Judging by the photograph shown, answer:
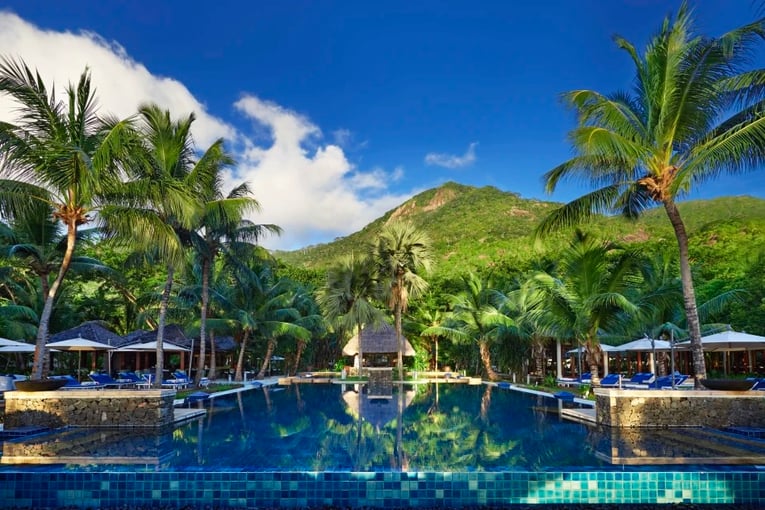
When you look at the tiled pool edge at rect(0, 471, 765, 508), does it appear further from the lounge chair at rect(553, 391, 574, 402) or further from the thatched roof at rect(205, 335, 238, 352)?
the thatched roof at rect(205, 335, 238, 352)

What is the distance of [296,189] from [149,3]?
13.1 m

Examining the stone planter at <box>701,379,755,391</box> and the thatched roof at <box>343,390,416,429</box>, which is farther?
the thatched roof at <box>343,390,416,429</box>

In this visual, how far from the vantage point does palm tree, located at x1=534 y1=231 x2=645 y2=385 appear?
1433 centimetres

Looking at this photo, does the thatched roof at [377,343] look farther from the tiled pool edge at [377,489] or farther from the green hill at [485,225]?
the tiled pool edge at [377,489]

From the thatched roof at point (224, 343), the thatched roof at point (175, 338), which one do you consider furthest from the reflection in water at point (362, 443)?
the thatched roof at point (224, 343)

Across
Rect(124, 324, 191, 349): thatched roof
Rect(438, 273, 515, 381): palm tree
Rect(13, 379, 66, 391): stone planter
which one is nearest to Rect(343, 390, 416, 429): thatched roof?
Rect(13, 379, 66, 391): stone planter

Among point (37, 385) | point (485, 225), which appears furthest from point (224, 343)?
point (485, 225)

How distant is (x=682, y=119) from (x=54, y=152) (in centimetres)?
1153

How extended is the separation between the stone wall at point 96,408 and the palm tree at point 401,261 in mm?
14563

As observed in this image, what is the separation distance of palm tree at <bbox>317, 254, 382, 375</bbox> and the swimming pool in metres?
14.3

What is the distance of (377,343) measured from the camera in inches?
1132

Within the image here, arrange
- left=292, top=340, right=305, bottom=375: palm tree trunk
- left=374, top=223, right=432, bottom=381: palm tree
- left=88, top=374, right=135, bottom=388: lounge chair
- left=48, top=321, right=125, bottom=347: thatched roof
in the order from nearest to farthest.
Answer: left=88, top=374, right=135, bottom=388: lounge chair → left=48, top=321, right=125, bottom=347: thatched roof → left=374, top=223, right=432, bottom=381: palm tree → left=292, top=340, right=305, bottom=375: palm tree trunk

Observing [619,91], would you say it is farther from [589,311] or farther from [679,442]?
[679,442]

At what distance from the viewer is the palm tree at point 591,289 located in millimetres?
14328
